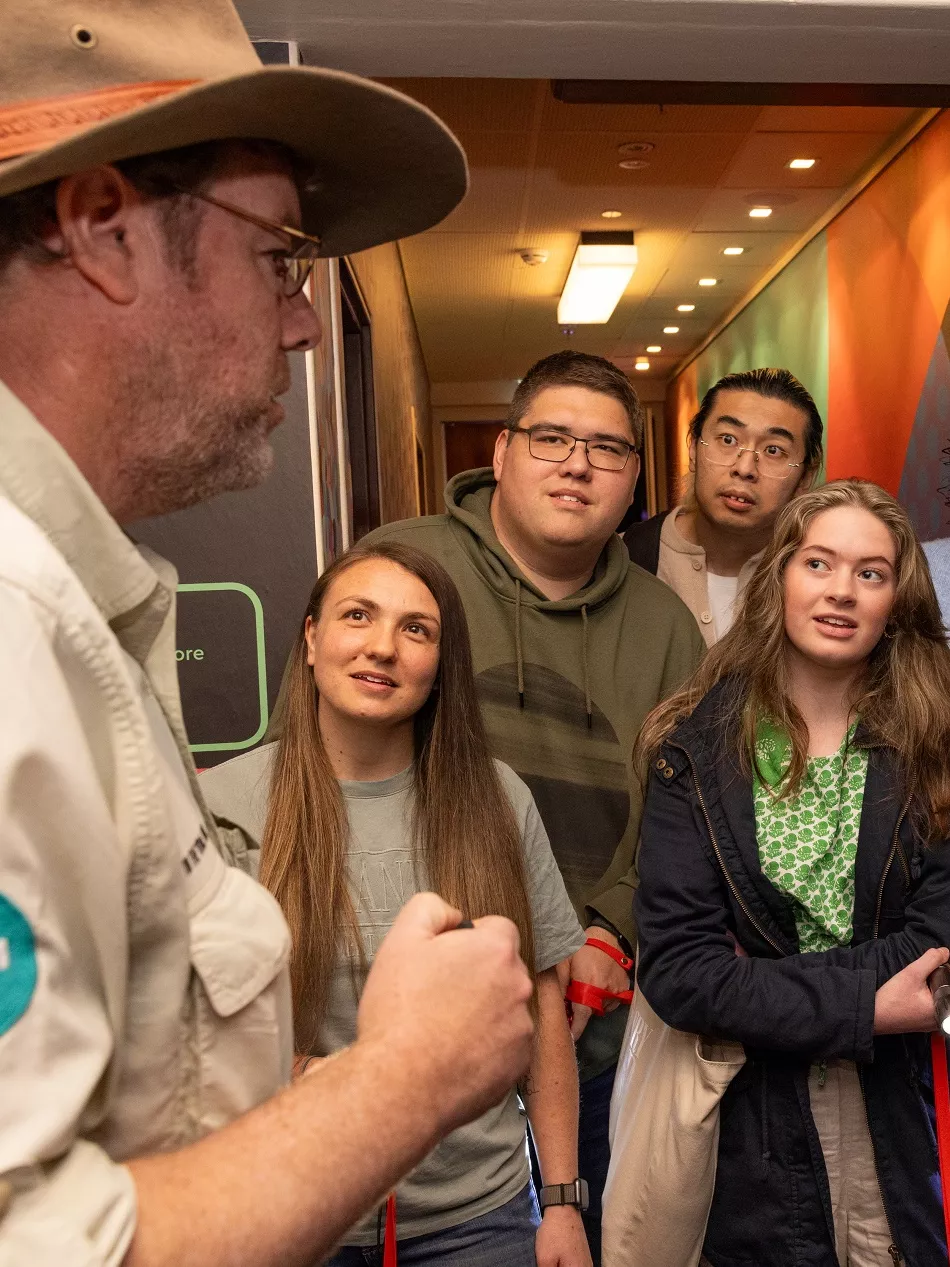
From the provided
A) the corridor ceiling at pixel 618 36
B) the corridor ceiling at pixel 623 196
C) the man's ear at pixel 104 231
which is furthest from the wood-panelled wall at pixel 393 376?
the man's ear at pixel 104 231

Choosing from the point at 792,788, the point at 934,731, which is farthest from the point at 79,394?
the point at 934,731

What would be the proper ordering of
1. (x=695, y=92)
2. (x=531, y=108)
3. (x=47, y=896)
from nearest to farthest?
(x=47, y=896)
(x=695, y=92)
(x=531, y=108)

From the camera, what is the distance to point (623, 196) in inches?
226

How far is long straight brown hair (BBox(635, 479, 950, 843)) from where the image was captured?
6.31ft

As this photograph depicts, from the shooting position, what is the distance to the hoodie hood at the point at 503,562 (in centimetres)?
224

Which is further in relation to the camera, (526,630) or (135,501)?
(526,630)

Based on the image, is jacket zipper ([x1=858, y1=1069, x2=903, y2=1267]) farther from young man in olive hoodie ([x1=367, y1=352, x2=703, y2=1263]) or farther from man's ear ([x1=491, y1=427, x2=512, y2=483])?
man's ear ([x1=491, y1=427, x2=512, y2=483])

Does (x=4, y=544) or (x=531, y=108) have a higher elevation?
(x=531, y=108)

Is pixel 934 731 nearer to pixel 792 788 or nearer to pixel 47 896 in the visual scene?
pixel 792 788

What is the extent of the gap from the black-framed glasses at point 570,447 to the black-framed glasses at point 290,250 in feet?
4.17

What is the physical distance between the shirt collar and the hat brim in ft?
0.50

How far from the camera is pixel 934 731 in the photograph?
1937mm

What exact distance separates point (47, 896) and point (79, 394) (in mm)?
338

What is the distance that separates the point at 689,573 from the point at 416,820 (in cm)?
136
